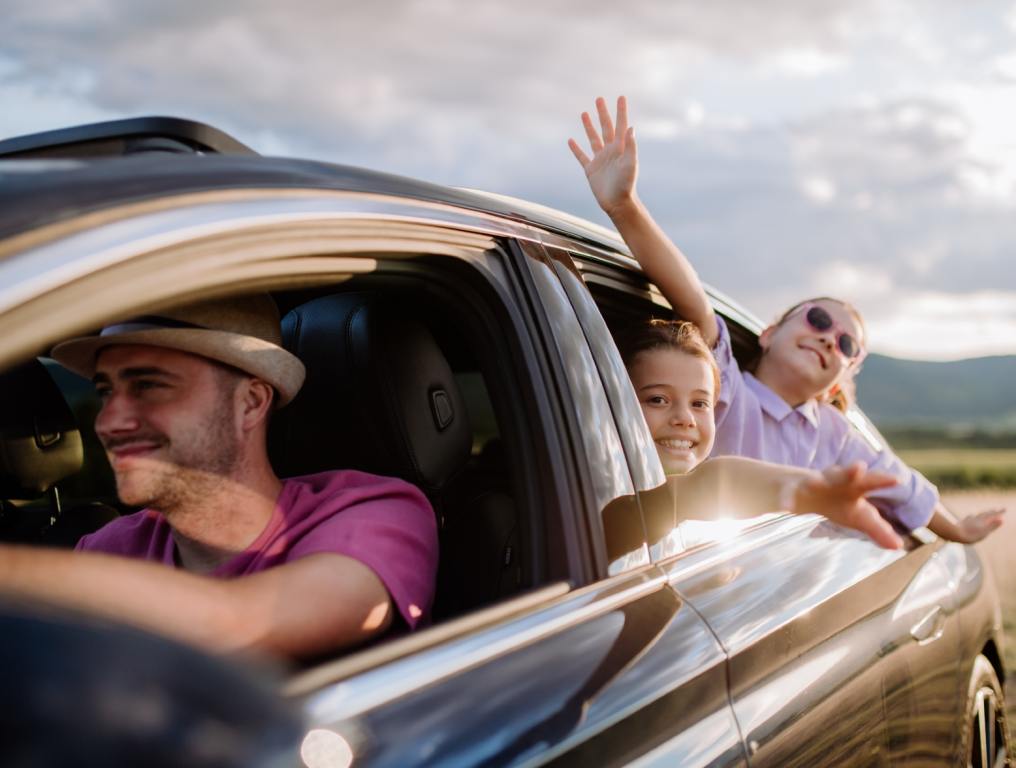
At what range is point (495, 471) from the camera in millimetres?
2920

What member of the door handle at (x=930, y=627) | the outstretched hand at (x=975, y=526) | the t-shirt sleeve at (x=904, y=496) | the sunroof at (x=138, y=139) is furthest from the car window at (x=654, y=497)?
the outstretched hand at (x=975, y=526)

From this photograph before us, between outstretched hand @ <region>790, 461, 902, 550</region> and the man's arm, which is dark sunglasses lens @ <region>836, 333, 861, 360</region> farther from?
the man's arm

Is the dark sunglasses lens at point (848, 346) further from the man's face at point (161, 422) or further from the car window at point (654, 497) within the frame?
the man's face at point (161, 422)

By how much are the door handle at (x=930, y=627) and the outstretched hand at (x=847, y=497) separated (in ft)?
4.11

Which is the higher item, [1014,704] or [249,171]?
[249,171]

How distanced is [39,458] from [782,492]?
88.8 inches

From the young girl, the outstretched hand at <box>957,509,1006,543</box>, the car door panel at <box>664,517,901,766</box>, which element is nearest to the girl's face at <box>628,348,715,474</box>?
the young girl

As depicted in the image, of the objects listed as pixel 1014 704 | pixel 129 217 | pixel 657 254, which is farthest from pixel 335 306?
pixel 1014 704

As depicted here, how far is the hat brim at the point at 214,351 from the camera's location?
1871 mm

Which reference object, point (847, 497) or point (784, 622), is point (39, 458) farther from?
point (847, 497)

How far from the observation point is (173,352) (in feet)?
6.29

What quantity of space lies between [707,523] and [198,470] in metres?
1.04

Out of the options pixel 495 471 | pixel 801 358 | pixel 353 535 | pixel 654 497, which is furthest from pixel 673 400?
pixel 353 535

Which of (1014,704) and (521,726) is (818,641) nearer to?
(521,726)
